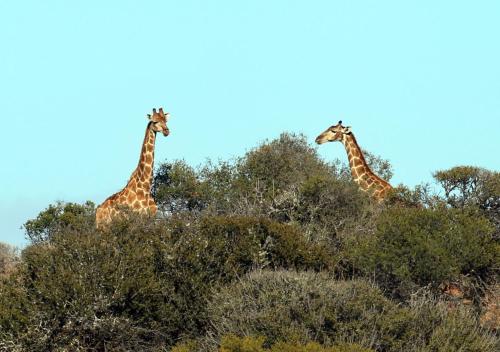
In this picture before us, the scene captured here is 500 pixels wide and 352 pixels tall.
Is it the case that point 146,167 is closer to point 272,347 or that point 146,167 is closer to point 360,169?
point 360,169

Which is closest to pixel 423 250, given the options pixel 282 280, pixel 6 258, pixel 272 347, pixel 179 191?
pixel 282 280

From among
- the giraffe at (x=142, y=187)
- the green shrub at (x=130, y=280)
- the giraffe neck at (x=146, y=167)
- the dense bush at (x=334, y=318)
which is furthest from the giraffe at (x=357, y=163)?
the dense bush at (x=334, y=318)

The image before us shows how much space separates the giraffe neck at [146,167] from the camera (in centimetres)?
3672

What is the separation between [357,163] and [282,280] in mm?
15485

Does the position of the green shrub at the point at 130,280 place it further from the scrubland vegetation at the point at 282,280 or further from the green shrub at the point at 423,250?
the green shrub at the point at 423,250

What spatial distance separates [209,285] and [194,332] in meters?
1.16

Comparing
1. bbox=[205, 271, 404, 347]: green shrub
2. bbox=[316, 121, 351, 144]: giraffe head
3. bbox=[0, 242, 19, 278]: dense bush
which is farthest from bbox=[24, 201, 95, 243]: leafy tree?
bbox=[205, 271, 404, 347]: green shrub

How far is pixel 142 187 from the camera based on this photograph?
3672 centimetres

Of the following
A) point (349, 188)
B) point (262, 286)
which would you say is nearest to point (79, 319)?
point (262, 286)

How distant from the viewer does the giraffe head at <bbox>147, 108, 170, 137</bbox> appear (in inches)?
1474

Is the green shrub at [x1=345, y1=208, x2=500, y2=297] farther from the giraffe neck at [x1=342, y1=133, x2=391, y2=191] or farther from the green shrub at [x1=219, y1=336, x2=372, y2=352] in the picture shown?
the giraffe neck at [x1=342, y1=133, x2=391, y2=191]

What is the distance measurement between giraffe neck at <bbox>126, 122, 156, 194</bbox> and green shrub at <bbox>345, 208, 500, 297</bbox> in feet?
26.5

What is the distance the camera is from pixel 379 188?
3803cm

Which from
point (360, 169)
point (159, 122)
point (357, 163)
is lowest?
point (360, 169)
